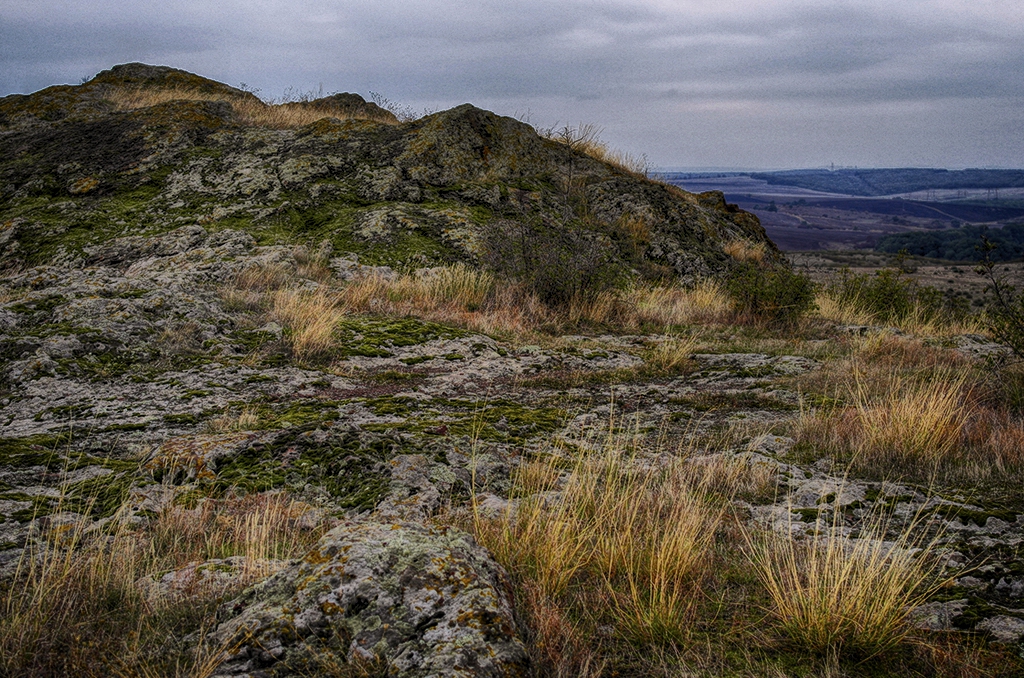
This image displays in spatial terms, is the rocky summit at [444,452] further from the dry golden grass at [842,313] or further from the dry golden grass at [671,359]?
the dry golden grass at [842,313]

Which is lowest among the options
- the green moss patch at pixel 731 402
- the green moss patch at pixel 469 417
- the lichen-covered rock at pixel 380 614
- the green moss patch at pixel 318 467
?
the green moss patch at pixel 731 402

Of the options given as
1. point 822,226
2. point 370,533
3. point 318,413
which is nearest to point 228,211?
point 318,413

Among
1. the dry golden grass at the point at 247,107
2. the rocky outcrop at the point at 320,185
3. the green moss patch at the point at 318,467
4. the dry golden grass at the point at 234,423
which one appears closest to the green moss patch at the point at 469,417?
the green moss patch at the point at 318,467

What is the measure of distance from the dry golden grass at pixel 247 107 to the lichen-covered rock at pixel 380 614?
618 inches

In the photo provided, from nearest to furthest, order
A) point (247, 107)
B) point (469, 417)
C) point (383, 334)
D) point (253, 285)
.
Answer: point (469, 417) → point (383, 334) → point (253, 285) → point (247, 107)

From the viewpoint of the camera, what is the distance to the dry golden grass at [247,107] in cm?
1659

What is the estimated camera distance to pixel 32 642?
2092 mm

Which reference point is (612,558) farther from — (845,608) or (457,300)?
(457,300)

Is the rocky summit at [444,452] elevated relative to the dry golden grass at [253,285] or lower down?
lower down

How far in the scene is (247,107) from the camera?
17938mm

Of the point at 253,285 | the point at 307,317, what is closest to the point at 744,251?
the point at 253,285

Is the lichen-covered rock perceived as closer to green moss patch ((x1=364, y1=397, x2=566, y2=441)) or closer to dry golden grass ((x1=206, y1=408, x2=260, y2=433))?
green moss patch ((x1=364, y1=397, x2=566, y2=441))

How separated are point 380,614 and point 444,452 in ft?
6.56

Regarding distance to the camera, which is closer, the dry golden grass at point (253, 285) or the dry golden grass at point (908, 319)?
the dry golden grass at point (253, 285)
